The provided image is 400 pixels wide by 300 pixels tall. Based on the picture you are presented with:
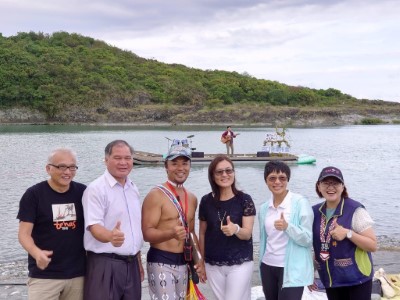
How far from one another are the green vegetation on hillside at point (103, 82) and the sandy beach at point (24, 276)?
81782mm

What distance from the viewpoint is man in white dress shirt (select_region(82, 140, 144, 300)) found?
11.3 ft

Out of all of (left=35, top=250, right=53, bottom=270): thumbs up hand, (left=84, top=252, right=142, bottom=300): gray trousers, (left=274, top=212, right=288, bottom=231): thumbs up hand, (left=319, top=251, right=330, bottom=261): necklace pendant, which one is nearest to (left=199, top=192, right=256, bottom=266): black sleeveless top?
(left=274, top=212, right=288, bottom=231): thumbs up hand

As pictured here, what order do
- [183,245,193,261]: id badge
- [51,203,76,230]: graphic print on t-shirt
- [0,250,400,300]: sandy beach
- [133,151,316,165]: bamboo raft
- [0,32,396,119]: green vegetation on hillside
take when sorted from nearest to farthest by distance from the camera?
[51,203,76,230]: graphic print on t-shirt < [183,245,193,261]: id badge < [0,250,400,300]: sandy beach < [133,151,316,165]: bamboo raft < [0,32,396,119]: green vegetation on hillside

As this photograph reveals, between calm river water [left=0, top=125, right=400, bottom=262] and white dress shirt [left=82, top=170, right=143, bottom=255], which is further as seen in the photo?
calm river water [left=0, top=125, right=400, bottom=262]

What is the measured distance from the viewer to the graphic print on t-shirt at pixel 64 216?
11.2 feet

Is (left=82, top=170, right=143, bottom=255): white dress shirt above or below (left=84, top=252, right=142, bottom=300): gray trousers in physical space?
above

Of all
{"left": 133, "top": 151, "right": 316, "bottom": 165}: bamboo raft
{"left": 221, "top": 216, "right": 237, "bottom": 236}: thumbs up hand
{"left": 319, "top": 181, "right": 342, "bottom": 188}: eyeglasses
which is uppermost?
{"left": 319, "top": 181, "right": 342, "bottom": 188}: eyeglasses

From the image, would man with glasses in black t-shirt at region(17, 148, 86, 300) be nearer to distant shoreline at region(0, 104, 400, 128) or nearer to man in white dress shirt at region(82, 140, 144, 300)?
man in white dress shirt at region(82, 140, 144, 300)

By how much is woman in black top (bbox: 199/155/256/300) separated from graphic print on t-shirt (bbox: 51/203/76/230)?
96cm

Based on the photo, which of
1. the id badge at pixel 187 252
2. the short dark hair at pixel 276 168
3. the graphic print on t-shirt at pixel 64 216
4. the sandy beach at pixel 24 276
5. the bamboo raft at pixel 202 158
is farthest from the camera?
the bamboo raft at pixel 202 158

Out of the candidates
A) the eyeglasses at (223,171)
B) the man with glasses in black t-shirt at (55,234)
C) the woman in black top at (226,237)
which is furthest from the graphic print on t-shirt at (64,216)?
the eyeglasses at (223,171)

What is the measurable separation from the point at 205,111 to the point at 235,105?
10.3m

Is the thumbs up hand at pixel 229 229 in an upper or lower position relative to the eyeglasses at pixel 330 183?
lower

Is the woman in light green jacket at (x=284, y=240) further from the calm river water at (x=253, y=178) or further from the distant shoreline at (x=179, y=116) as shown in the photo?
the distant shoreline at (x=179, y=116)
